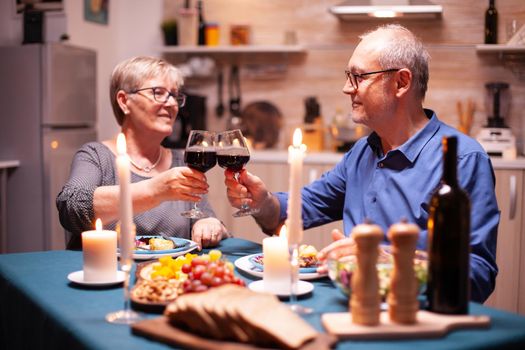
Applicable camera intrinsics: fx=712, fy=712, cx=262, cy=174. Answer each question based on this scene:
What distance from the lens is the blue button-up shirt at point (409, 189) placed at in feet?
6.19

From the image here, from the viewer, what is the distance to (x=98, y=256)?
1683 millimetres

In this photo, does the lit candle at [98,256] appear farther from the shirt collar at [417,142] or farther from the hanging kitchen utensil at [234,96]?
the hanging kitchen utensil at [234,96]

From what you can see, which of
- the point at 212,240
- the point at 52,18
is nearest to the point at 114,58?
the point at 52,18

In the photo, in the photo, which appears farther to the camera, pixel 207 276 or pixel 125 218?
pixel 207 276

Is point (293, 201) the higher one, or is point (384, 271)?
point (293, 201)

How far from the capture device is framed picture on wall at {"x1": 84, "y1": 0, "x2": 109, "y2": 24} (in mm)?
4758

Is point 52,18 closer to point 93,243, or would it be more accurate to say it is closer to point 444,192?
point 93,243

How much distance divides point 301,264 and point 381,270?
389 millimetres

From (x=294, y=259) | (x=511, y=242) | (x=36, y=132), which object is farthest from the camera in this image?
(x=36, y=132)

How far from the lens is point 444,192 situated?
1.36 meters

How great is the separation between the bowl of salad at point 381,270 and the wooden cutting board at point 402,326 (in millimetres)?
77

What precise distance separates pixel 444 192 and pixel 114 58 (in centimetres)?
411

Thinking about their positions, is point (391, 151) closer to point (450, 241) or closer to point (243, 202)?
point (243, 202)

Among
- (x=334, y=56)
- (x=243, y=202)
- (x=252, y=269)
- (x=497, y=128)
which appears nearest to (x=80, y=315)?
(x=252, y=269)
